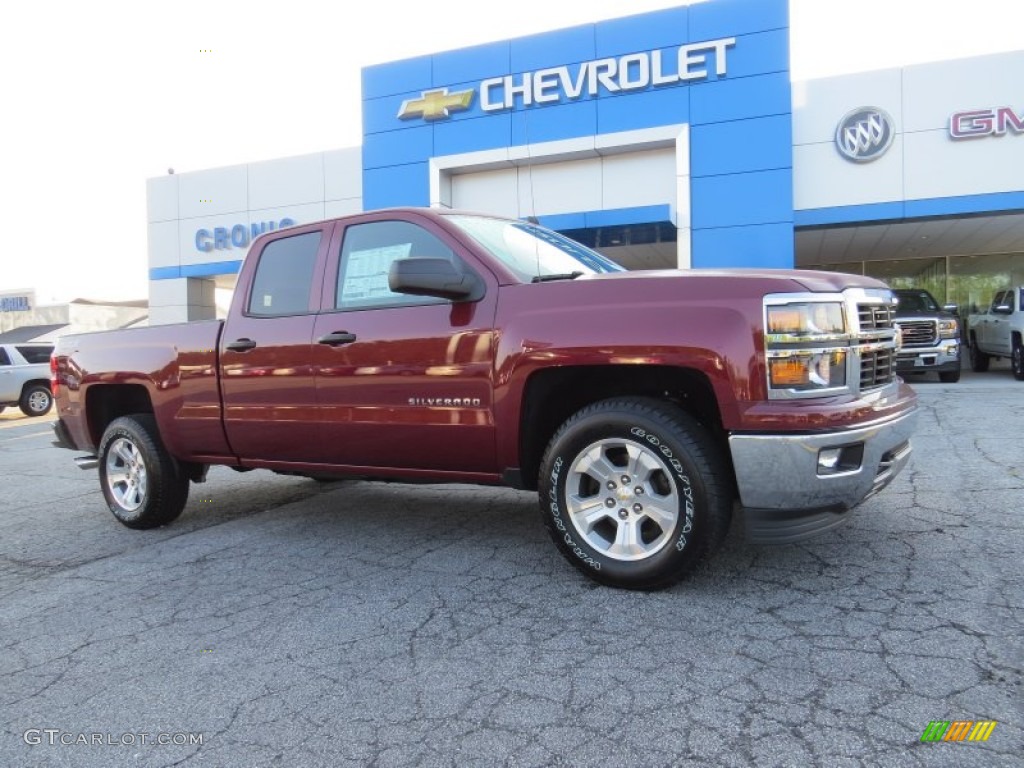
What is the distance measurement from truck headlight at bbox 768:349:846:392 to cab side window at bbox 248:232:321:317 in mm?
2681

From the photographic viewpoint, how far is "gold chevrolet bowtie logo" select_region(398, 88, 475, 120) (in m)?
18.1

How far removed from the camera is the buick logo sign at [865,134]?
15492mm

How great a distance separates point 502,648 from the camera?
9.41 feet

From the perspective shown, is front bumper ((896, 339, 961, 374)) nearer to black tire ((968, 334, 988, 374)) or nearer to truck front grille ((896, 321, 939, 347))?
truck front grille ((896, 321, 939, 347))

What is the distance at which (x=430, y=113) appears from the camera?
1850cm

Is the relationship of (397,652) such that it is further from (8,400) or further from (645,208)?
(8,400)

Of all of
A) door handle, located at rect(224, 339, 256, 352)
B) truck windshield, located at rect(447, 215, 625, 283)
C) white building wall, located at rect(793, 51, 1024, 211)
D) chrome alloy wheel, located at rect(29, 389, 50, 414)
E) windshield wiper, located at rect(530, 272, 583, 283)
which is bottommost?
chrome alloy wheel, located at rect(29, 389, 50, 414)

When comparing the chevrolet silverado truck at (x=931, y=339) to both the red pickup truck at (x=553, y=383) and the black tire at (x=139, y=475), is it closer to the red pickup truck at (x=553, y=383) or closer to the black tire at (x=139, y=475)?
the red pickup truck at (x=553, y=383)

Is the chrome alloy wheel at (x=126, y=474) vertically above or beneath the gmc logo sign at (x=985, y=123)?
beneath

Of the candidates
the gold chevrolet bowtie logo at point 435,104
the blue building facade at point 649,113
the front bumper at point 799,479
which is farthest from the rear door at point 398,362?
the gold chevrolet bowtie logo at point 435,104

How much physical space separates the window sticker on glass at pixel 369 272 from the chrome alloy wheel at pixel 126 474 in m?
2.08

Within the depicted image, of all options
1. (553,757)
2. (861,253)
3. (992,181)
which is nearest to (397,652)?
(553,757)

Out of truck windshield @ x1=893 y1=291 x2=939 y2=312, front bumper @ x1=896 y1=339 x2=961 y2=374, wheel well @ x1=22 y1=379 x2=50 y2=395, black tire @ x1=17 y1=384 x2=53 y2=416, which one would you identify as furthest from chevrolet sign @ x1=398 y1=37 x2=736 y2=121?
black tire @ x1=17 y1=384 x2=53 y2=416

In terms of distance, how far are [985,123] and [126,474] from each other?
16721 millimetres
